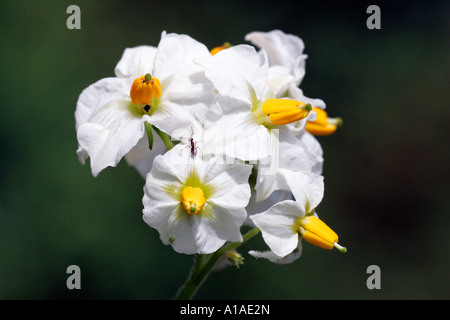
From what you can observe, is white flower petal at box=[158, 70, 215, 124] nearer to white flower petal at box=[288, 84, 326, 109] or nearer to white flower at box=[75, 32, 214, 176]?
white flower at box=[75, 32, 214, 176]

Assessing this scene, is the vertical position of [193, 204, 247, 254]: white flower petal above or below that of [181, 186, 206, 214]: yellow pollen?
below

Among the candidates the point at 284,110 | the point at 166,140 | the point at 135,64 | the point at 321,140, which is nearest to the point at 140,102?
the point at 166,140

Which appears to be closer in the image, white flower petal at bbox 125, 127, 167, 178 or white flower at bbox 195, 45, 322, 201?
white flower at bbox 195, 45, 322, 201

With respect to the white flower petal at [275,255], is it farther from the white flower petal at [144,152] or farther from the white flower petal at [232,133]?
the white flower petal at [144,152]

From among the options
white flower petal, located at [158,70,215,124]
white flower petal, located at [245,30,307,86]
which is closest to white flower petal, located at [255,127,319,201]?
white flower petal, located at [158,70,215,124]

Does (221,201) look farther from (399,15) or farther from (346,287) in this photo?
(399,15)

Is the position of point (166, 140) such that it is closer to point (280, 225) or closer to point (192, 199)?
point (192, 199)
